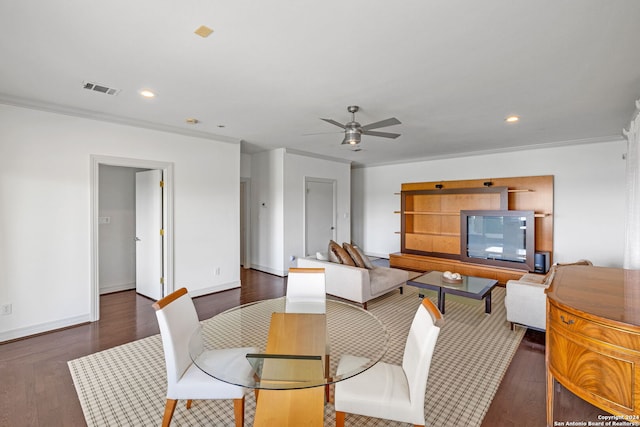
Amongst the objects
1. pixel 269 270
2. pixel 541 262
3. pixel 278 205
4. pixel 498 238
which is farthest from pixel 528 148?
pixel 269 270

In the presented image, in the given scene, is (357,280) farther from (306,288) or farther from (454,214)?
(454,214)

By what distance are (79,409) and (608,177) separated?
24.7 ft

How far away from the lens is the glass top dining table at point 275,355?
1.51 m

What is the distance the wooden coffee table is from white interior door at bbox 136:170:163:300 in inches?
149

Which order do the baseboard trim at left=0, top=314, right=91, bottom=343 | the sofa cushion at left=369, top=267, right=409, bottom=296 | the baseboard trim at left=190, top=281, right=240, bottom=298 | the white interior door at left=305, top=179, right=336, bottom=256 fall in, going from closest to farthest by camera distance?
the baseboard trim at left=0, top=314, right=91, bottom=343 < the sofa cushion at left=369, top=267, right=409, bottom=296 < the baseboard trim at left=190, top=281, right=240, bottom=298 < the white interior door at left=305, top=179, right=336, bottom=256

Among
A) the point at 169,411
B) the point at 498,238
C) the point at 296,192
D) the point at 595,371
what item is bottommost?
the point at 169,411

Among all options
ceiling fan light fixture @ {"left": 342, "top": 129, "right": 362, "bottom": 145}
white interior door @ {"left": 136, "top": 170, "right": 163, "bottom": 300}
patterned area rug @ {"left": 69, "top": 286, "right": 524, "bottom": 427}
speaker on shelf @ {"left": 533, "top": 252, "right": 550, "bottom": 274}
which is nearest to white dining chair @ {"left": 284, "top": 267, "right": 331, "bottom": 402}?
patterned area rug @ {"left": 69, "top": 286, "right": 524, "bottom": 427}

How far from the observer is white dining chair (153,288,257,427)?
1652mm

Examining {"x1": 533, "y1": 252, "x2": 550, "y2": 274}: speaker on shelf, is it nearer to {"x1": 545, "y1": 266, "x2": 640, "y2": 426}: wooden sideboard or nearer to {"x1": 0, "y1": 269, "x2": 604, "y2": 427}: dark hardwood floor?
{"x1": 0, "y1": 269, "x2": 604, "y2": 427}: dark hardwood floor

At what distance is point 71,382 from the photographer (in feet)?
7.83

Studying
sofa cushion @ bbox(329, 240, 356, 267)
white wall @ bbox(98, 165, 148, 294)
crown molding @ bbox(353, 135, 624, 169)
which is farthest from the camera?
crown molding @ bbox(353, 135, 624, 169)

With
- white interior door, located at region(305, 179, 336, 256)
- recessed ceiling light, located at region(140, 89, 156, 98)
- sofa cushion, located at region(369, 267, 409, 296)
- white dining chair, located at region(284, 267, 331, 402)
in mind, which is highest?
recessed ceiling light, located at region(140, 89, 156, 98)

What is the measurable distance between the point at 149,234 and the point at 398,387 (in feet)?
14.3

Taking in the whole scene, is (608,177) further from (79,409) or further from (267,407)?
(79,409)
